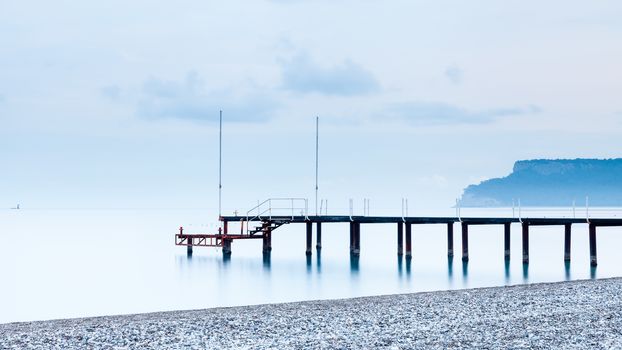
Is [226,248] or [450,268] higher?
[226,248]

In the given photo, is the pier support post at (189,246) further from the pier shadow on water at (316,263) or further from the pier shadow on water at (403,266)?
the pier shadow on water at (403,266)

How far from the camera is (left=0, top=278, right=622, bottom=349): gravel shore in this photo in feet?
44.5

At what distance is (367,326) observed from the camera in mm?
15359

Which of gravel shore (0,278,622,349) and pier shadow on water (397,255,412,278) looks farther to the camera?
pier shadow on water (397,255,412,278)

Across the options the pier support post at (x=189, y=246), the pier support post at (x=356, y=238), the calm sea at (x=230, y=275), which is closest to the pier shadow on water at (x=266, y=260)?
the calm sea at (x=230, y=275)

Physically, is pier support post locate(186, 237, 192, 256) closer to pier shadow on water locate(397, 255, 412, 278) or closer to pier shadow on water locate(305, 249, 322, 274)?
pier shadow on water locate(305, 249, 322, 274)

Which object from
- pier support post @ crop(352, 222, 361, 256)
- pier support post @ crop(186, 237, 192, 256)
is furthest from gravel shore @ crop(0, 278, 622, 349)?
pier support post @ crop(186, 237, 192, 256)

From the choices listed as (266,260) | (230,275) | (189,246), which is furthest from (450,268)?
(189,246)

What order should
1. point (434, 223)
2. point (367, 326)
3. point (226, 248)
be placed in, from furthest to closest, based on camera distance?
point (226, 248), point (434, 223), point (367, 326)

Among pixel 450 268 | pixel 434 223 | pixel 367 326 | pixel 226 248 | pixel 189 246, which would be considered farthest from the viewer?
pixel 189 246

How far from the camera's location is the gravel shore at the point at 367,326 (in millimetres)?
13570

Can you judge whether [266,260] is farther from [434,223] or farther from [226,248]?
[434,223]

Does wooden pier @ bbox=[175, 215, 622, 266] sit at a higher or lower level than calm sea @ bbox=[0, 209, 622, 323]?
higher

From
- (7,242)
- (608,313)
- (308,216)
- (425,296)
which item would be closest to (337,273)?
(308,216)
